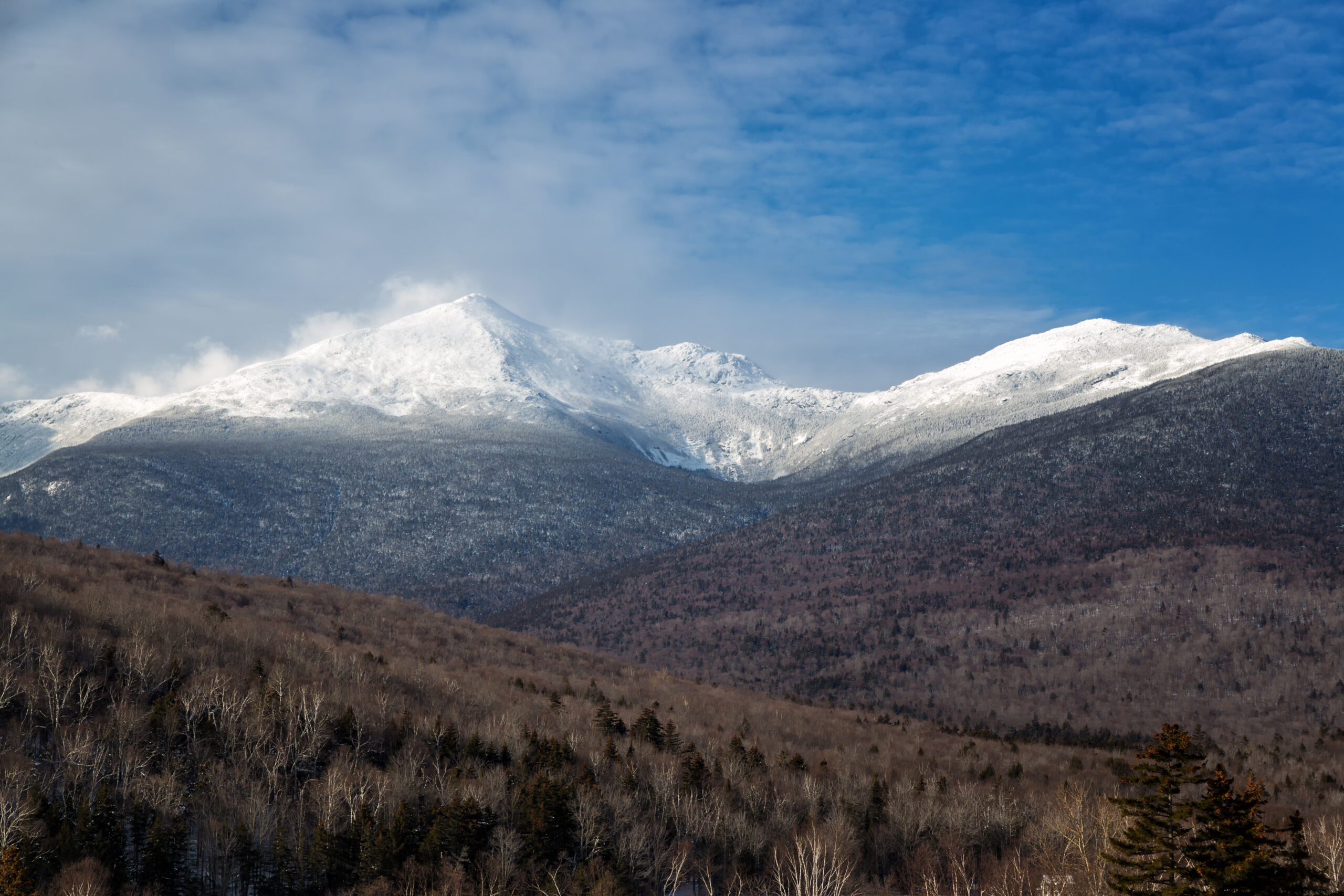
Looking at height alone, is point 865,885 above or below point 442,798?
below

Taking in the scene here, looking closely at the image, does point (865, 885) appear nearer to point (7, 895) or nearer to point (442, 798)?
point (442, 798)

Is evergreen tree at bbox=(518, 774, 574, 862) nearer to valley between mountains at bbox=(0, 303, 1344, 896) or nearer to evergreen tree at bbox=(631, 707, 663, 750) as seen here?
valley between mountains at bbox=(0, 303, 1344, 896)

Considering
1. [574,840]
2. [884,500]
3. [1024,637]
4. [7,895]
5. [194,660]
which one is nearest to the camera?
[7,895]

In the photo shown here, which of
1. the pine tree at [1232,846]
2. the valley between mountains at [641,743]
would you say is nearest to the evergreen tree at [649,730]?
the valley between mountains at [641,743]

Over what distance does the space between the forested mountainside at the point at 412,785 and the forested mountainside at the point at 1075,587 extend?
40568 millimetres

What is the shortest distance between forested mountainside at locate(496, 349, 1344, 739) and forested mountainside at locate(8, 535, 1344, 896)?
40.6 metres

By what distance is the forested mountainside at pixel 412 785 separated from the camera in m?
26.6

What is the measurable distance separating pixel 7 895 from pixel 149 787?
12.0 metres

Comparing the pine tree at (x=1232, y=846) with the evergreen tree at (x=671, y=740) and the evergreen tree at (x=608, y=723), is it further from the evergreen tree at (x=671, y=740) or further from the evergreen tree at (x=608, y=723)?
the evergreen tree at (x=608, y=723)

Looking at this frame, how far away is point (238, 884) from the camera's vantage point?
26531 mm

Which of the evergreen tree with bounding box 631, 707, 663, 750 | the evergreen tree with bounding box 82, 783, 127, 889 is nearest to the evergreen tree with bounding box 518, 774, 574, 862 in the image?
the evergreen tree with bounding box 631, 707, 663, 750

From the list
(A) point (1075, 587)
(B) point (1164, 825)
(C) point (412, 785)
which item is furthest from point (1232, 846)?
(A) point (1075, 587)

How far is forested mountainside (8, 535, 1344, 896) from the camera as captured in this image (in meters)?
26.6

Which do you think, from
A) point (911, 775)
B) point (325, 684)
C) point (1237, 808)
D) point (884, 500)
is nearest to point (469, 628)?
point (325, 684)
